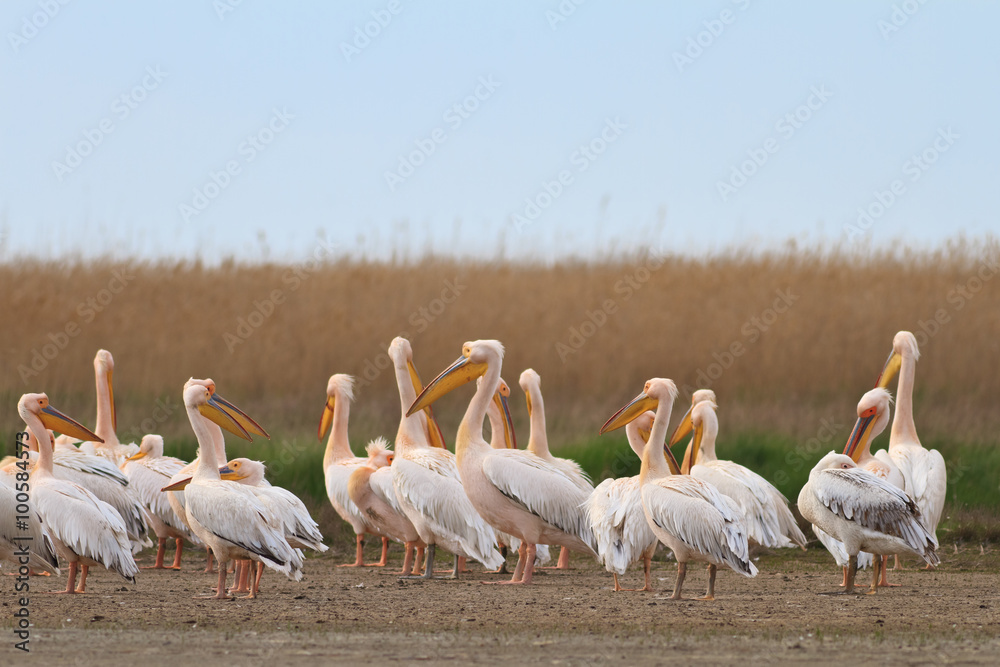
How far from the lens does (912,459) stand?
31.3 feet

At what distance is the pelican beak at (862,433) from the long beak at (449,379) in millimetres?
2823

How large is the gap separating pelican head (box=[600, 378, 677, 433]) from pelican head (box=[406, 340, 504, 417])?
3.52 feet

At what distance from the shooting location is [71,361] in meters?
15.6

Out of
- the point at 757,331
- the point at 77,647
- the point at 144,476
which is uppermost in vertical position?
the point at 757,331

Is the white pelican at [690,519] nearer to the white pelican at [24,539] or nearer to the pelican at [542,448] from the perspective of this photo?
the pelican at [542,448]

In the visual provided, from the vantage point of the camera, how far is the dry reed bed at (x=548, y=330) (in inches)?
577

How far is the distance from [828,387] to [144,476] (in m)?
8.45

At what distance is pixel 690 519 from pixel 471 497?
215cm

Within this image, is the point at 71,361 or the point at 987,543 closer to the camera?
the point at 987,543

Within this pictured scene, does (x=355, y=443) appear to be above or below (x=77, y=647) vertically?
above

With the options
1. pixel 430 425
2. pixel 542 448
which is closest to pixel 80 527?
pixel 542 448

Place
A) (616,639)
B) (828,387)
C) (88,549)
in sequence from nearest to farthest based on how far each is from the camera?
(616,639) → (88,549) → (828,387)

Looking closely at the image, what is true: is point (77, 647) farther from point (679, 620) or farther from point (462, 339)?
point (462, 339)

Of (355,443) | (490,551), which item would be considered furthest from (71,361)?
(490,551)
